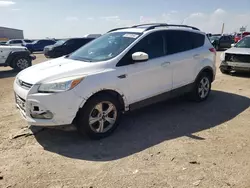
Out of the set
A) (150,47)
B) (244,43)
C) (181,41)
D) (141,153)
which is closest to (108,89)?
(141,153)

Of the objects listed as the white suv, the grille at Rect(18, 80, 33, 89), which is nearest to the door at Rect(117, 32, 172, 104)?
the white suv

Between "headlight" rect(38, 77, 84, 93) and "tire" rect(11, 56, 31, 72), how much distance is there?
9596mm

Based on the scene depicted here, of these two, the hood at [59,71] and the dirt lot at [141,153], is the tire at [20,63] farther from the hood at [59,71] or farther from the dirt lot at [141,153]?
the hood at [59,71]

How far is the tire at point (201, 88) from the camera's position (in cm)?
600

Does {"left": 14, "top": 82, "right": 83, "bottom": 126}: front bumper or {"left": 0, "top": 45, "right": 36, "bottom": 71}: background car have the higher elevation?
{"left": 14, "top": 82, "right": 83, "bottom": 126}: front bumper

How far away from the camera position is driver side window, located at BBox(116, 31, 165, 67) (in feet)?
14.5

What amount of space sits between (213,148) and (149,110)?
2025mm

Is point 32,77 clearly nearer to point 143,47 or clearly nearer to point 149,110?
point 143,47

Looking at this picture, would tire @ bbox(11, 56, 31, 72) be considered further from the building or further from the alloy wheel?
the building

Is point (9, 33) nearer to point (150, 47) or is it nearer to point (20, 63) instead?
point (20, 63)

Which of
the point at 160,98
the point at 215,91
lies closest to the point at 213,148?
the point at 160,98

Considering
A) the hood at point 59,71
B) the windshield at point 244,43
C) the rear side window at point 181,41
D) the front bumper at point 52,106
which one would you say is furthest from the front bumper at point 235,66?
the front bumper at point 52,106

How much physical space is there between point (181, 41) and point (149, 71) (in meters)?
1.37

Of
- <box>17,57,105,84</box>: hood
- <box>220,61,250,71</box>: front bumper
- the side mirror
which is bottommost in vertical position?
<box>220,61,250,71</box>: front bumper
